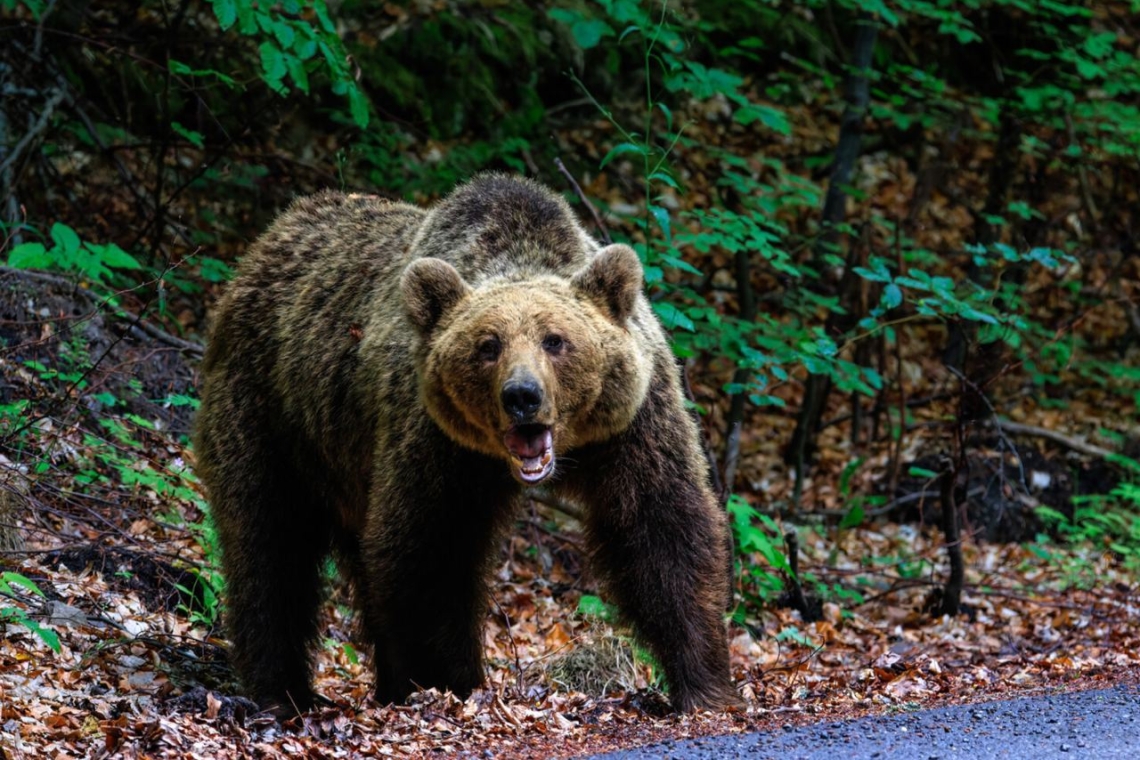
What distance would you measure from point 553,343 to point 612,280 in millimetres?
472

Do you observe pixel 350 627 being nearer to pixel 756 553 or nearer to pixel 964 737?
pixel 756 553

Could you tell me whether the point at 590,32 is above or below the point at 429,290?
above

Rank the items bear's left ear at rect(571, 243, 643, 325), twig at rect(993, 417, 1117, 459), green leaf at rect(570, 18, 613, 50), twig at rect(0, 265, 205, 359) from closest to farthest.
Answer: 1. bear's left ear at rect(571, 243, 643, 325)
2. green leaf at rect(570, 18, 613, 50)
3. twig at rect(0, 265, 205, 359)
4. twig at rect(993, 417, 1117, 459)

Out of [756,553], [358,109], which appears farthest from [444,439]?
[756,553]

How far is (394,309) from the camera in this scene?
6273 millimetres

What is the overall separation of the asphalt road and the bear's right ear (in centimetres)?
205

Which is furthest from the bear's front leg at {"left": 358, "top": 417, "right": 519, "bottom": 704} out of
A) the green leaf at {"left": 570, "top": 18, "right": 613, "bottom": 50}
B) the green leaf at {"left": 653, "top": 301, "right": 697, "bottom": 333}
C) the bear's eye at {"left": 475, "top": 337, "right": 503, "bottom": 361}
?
the green leaf at {"left": 570, "top": 18, "right": 613, "bottom": 50}

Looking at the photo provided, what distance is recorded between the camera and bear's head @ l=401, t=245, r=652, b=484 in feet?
16.8

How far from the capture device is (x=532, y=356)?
201 inches

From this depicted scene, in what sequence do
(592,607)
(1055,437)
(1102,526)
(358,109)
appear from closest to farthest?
(592,607) < (358,109) < (1102,526) < (1055,437)

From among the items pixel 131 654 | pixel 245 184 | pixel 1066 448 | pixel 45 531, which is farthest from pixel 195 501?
pixel 1066 448

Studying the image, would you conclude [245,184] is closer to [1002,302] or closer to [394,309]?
[394,309]

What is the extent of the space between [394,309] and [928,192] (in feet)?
24.1

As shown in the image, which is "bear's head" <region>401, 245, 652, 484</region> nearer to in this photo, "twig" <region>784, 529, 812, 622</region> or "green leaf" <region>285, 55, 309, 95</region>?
"green leaf" <region>285, 55, 309, 95</region>
